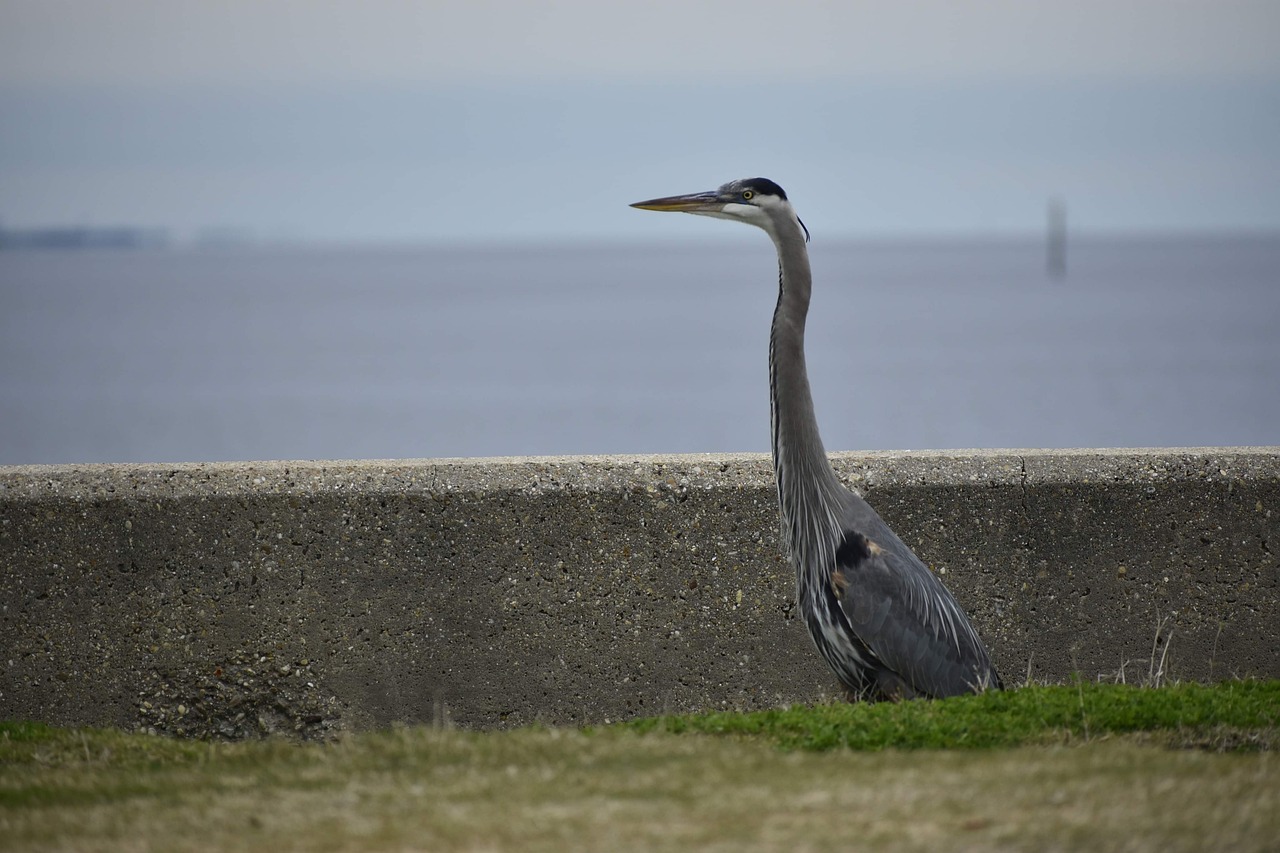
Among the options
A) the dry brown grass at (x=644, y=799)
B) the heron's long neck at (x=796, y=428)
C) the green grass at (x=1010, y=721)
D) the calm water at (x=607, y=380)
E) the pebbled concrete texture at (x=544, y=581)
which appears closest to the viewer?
the dry brown grass at (x=644, y=799)

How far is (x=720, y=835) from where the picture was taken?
11.1 ft

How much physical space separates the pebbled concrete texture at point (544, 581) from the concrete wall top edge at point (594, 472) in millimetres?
13

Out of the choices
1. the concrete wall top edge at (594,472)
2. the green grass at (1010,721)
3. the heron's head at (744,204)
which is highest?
Result: the heron's head at (744,204)

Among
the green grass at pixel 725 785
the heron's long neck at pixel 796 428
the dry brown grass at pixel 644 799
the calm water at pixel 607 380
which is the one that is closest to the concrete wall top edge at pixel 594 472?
the heron's long neck at pixel 796 428

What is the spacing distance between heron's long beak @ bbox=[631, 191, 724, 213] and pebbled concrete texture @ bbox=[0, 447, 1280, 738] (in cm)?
131

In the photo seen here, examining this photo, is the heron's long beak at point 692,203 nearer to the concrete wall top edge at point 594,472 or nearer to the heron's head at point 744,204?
the heron's head at point 744,204

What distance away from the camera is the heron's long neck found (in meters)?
6.04

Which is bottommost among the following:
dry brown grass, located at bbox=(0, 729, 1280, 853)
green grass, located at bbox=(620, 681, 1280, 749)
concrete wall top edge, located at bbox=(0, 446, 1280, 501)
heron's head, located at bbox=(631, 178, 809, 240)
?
green grass, located at bbox=(620, 681, 1280, 749)

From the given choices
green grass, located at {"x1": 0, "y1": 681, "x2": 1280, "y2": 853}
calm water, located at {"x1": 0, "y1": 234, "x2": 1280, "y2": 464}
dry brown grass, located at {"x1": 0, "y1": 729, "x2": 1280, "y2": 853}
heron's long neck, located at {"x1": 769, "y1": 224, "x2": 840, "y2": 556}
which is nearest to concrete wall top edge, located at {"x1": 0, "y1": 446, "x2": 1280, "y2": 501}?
heron's long neck, located at {"x1": 769, "y1": 224, "x2": 840, "y2": 556}

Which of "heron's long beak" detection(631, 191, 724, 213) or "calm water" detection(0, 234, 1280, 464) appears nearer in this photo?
"heron's long beak" detection(631, 191, 724, 213)

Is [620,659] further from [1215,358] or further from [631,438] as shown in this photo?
[1215,358]

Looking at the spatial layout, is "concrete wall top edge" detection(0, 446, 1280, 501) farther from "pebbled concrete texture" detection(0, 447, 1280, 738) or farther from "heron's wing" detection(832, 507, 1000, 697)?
"heron's wing" detection(832, 507, 1000, 697)

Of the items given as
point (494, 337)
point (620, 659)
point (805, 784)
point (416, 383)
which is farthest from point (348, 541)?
point (494, 337)

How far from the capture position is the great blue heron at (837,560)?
5789mm
